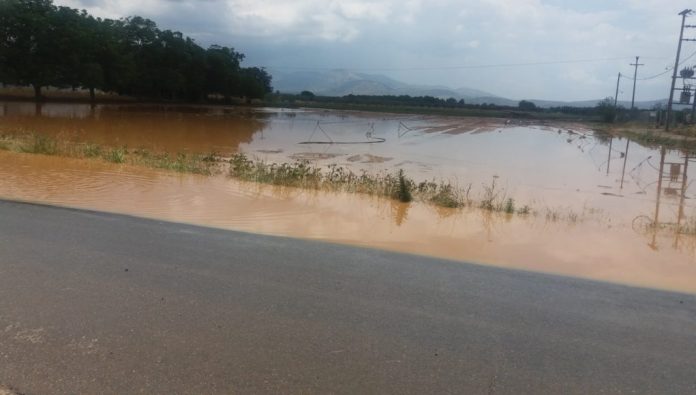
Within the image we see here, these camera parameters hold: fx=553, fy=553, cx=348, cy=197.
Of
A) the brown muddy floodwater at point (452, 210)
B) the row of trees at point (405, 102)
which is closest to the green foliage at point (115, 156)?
the brown muddy floodwater at point (452, 210)

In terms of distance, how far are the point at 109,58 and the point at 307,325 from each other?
6018 centimetres

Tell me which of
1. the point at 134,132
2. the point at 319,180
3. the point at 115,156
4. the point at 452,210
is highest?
the point at 134,132

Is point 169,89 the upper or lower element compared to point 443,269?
upper

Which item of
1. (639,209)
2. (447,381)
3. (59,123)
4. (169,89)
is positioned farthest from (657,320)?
(169,89)

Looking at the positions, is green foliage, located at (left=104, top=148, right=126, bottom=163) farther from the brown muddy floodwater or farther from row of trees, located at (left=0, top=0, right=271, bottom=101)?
row of trees, located at (left=0, top=0, right=271, bottom=101)

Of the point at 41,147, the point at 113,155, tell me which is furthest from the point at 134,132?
the point at 113,155

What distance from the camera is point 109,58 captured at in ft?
189

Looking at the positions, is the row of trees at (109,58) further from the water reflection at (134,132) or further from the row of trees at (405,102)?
the row of trees at (405,102)

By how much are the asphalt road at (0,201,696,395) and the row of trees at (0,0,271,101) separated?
164 ft

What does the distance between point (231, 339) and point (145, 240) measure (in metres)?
3.64

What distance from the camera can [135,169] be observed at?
634 inches

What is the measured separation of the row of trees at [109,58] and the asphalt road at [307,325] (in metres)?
50.1

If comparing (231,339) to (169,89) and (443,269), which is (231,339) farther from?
(169,89)

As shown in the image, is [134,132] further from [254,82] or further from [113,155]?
[254,82]
